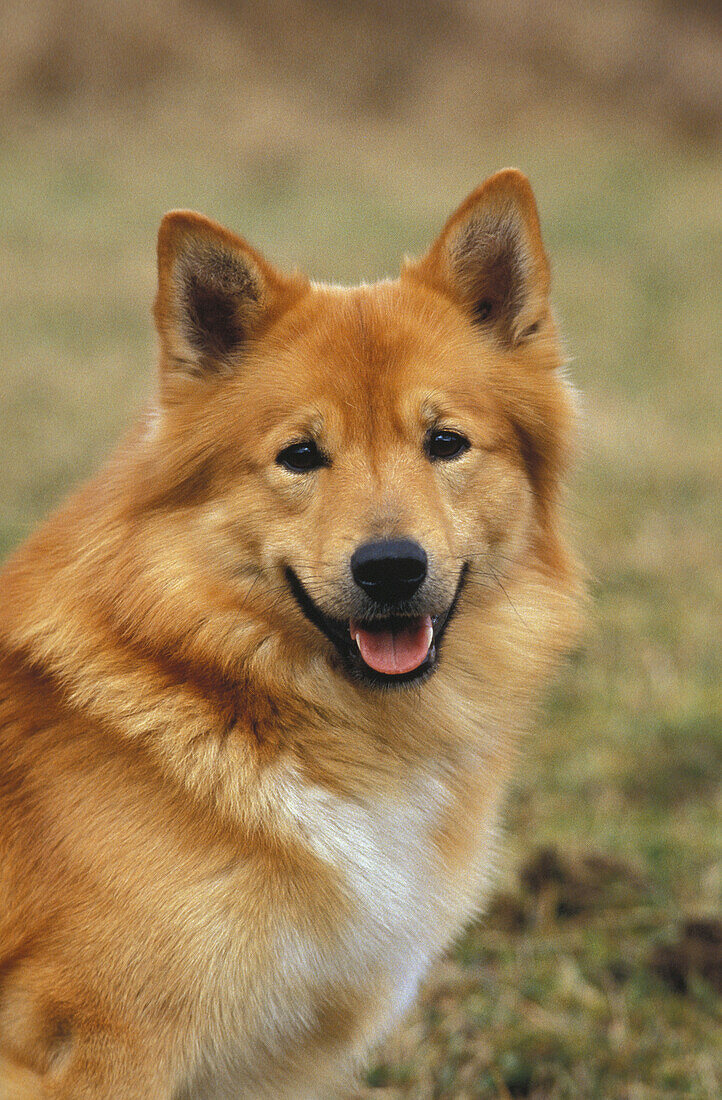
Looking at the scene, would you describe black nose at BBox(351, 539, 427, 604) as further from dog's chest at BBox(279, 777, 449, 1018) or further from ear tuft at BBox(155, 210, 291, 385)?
ear tuft at BBox(155, 210, 291, 385)

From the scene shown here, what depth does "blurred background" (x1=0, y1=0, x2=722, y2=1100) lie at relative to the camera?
357 cm

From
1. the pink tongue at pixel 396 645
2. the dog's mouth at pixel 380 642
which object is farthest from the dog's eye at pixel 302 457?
the pink tongue at pixel 396 645

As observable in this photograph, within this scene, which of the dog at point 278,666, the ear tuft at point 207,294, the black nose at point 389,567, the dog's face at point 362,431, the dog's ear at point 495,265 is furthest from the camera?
the dog's ear at point 495,265

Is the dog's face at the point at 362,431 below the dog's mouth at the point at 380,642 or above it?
above

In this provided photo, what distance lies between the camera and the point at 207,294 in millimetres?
2881

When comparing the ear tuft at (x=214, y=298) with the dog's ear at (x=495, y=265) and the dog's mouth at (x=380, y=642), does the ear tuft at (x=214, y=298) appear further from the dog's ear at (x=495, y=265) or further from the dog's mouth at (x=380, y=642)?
the dog's mouth at (x=380, y=642)

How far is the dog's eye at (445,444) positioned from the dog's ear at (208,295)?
1.86 ft

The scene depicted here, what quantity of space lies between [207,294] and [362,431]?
58 cm

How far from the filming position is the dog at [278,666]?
94.0 inches

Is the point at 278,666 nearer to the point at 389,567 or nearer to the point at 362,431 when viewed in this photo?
the point at 389,567

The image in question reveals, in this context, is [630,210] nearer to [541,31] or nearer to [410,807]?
[541,31]

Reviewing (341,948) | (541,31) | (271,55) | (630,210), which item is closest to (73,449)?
(341,948)

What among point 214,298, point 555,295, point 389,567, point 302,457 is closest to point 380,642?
point 389,567

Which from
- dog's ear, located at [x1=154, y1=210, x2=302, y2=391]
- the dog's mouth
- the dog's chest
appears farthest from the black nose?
dog's ear, located at [x1=154, y1=210, x2=302, y2=391]
